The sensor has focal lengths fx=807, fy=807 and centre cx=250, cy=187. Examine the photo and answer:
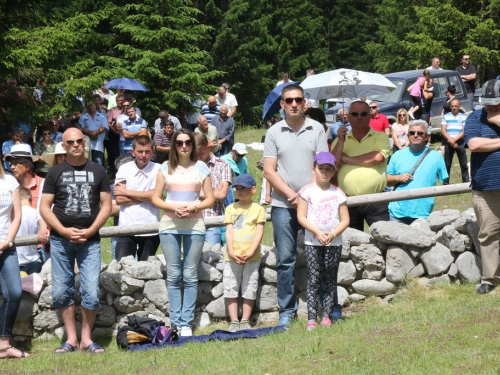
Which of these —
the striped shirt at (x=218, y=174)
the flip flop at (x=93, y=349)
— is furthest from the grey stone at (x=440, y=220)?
the flip flop at (x=93, y=349)

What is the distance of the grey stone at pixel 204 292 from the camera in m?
8.65

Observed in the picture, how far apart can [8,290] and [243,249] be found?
2340 millimetres

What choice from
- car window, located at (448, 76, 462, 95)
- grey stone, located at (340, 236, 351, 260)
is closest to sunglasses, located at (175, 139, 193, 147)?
grey stone, located at (340, 236, 351, 260)

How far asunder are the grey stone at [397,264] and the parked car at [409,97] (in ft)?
38.7

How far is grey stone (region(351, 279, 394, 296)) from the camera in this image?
869cm

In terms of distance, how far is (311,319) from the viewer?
25.2 feet

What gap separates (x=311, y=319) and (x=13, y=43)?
10823mm

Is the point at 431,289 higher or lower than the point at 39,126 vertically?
lower

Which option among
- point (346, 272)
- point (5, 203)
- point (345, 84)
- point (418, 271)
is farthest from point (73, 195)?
point (345, 84)

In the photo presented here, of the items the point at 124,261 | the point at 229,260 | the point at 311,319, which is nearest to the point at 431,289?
the point at 311,319

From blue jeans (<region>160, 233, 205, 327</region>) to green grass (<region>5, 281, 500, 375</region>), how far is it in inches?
28.8

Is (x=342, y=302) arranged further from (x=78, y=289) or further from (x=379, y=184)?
(x=78, y=289)

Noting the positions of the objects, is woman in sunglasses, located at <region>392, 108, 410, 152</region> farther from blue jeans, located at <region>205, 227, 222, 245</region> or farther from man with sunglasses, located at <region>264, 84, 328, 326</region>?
man with sunglasses, located at <region>264, 84, 328, 326</region>

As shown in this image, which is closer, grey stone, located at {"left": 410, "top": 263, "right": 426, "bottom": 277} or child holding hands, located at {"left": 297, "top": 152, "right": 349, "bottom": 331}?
child holding hands, located at {"left": 297, "top": 152, "right": 349, "bottom": 331}
